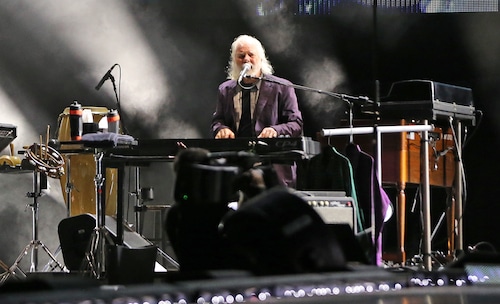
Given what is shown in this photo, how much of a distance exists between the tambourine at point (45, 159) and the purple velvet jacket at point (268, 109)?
1108 mm

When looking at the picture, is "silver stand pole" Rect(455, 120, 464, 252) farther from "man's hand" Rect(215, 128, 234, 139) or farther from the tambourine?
the tambourine

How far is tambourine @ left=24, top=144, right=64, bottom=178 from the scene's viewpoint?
586 cm

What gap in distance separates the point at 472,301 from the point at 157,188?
16.9 ft

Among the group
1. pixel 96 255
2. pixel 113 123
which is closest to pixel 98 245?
pixel 96 255

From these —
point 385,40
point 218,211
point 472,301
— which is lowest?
point 472,301

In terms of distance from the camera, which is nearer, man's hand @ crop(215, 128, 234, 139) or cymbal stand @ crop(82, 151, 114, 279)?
cymbal stand @ crop(82, 151, 114, 279)

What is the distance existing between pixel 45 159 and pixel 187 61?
185 cm

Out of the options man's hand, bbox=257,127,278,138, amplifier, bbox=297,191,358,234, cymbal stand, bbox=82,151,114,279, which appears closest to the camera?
amplifier, bbox=297,191,358,234

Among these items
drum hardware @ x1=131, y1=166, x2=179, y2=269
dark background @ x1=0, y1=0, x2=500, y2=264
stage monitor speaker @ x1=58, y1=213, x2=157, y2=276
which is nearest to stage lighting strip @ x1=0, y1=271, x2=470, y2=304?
stage monitor speaker @ x1=58, y1=213, x2=157, y2=276

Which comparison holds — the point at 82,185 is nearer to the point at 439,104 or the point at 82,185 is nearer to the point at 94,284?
the point at 439,104

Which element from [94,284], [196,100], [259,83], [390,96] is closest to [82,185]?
[196,100]

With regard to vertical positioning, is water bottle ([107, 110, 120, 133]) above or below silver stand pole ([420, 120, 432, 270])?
above

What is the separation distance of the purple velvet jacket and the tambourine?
1.11 m

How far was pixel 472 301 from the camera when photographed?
2.15 meters
